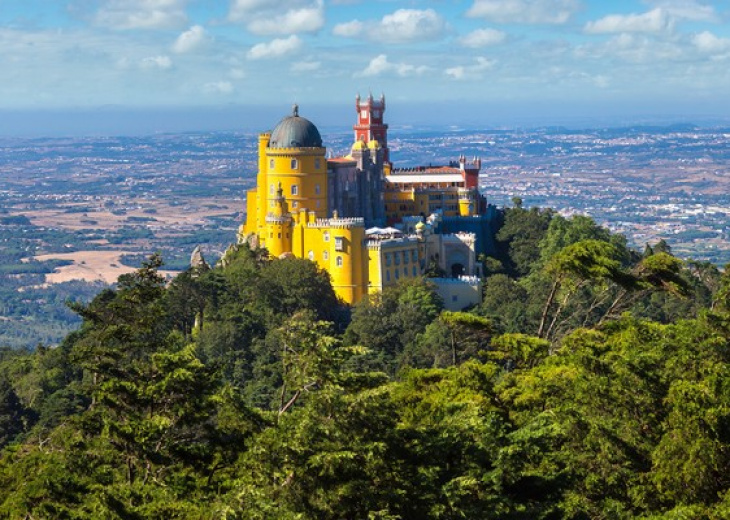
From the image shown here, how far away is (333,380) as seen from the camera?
80.7 feet

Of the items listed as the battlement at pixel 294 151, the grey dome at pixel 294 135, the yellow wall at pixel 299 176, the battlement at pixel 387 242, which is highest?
the grey dome at pixel 294 135

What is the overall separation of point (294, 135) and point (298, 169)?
5.46 ft

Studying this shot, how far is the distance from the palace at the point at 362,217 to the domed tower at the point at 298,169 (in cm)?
5

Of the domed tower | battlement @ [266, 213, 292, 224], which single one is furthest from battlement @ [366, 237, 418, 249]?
battlement @ [266, 213, 292, 224]

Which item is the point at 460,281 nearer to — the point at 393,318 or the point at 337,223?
the point at 393,318

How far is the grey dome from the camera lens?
6512 cm

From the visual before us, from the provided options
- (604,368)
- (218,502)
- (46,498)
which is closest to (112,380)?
(46,498)

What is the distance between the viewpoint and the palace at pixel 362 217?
205ft

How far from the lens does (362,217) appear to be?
67.4m

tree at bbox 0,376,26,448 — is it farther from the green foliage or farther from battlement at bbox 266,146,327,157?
battlement at bbox 266,146,327,157

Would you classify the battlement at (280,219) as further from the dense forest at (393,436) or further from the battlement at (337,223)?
the dense forest at (393,436)

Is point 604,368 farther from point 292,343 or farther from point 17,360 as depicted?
point 17,360

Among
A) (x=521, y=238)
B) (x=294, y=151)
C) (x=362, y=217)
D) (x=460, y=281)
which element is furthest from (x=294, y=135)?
(x=521, y=238)

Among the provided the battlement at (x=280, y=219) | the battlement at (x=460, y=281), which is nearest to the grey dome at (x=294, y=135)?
the battlement at (x=280, y=219)
